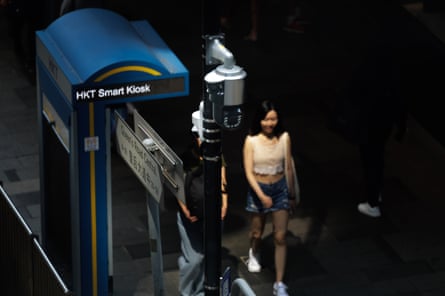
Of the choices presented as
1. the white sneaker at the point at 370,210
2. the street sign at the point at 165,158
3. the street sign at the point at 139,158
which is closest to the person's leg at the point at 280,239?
the white sneaker at the point at 370,210

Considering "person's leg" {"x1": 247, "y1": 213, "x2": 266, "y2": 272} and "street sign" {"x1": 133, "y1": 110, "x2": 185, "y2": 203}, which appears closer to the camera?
"street sign" {"x1": 133, "y1": 110, "x2": 185, "y2": 203}

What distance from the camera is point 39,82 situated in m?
11.4

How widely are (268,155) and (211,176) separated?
2.57 m

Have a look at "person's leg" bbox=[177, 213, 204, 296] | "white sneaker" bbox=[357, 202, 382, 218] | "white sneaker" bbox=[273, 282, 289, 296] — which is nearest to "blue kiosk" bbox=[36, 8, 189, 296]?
"person's leg" bbox=[177, 213, 204, 296]

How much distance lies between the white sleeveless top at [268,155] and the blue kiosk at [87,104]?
1.36m

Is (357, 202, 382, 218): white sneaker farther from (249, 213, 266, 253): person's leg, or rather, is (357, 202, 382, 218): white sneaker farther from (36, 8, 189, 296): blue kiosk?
(36, 8, 189, 296): blue kiosk

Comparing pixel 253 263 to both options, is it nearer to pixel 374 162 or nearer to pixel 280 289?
pixel 280 289

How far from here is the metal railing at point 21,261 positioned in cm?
945

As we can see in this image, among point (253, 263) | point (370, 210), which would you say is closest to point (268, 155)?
point (253, 263)

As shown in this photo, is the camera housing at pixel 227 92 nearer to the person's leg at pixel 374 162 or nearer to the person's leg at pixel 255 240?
the person's leg at pixel 255 240

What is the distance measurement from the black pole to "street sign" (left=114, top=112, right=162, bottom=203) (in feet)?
1.54

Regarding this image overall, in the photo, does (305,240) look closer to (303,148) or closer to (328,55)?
(303,148)

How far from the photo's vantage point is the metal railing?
9445mm

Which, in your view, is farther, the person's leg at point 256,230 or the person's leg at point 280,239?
the person's leg at point 256,230
